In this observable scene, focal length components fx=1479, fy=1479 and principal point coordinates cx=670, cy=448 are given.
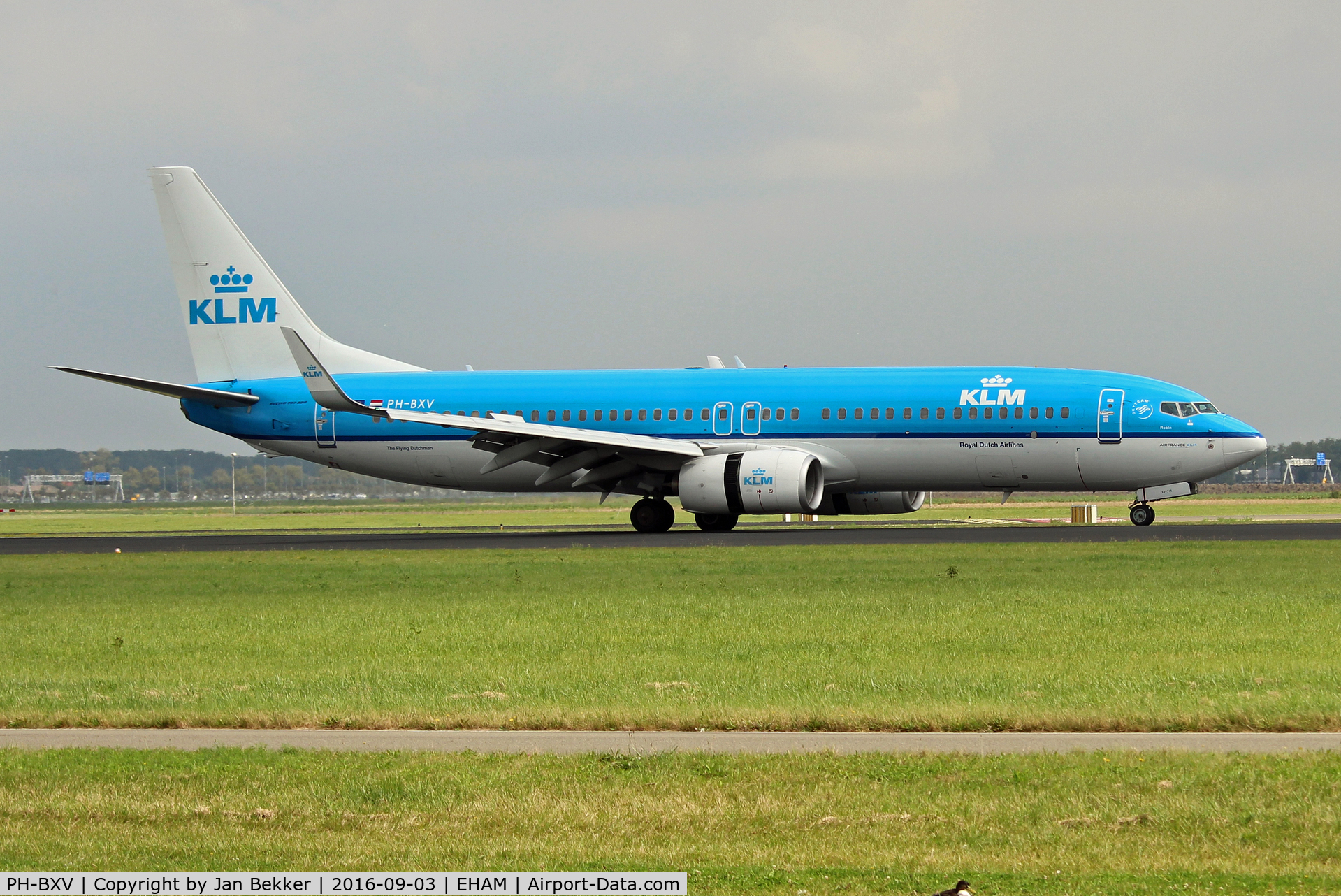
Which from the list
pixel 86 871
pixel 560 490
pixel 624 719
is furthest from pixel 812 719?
pixel 560 490

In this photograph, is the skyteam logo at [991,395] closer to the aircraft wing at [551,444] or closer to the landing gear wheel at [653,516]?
the aircraft wing at [551,444]

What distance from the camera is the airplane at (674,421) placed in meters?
40.0

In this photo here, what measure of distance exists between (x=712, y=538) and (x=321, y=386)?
11.4m

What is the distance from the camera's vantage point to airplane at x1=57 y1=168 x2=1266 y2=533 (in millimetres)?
39969

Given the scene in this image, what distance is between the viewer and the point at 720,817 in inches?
374

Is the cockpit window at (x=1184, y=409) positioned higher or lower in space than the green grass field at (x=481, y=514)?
higher

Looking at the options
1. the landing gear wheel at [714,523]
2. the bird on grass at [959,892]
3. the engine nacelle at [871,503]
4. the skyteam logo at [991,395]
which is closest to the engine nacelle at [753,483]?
the engine nacelle at [871,503]

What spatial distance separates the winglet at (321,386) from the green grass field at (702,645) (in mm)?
8784

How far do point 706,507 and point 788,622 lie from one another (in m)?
20.3

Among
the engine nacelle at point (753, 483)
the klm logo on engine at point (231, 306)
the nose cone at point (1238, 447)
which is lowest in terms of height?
the engine nacelle at point (753, 483)

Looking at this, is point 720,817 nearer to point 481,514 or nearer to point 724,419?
point 724,419

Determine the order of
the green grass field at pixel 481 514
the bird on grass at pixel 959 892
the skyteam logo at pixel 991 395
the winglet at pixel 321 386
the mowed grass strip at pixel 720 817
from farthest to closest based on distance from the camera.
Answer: the green grass field at pixel 481 514 → the skyteam logo at pixel 991 395 → the winglet at pixel 321 386 → the mowed grass strip at pixel 720 817 → the bird on grass at pixel 959 892

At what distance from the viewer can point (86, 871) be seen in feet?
27.4
